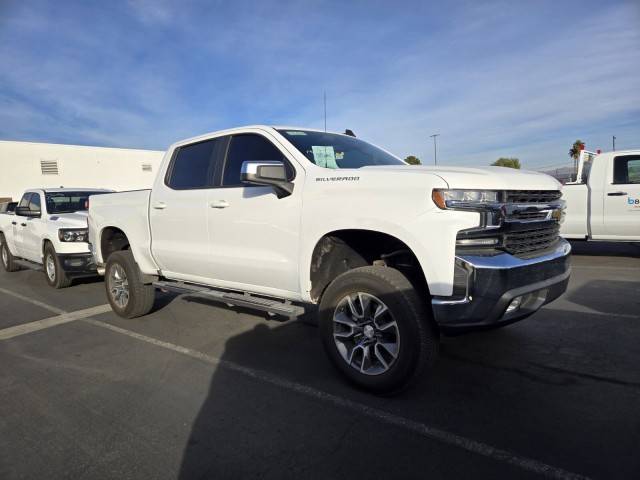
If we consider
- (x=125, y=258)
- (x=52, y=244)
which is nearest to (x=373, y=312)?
(x=125, y=258)

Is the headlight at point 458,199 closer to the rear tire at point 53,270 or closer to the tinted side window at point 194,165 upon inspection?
the tinted side window at point 194,165

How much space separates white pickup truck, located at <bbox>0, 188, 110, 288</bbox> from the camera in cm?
744

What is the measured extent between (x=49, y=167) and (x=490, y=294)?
120ft

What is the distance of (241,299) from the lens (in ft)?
13.7

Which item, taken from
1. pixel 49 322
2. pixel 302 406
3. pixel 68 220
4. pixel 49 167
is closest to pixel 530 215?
pixel 302 406

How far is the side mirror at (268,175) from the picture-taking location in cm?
344

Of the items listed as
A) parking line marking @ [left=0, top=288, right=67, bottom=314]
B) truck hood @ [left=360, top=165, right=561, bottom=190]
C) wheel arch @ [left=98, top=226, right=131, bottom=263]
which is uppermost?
truck hood @ [left=360, top=165, right=561, bottom=190]

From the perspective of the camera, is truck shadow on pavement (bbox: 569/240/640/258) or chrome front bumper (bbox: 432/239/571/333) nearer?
chrome front bumper (bbox: 432/239/571/333)

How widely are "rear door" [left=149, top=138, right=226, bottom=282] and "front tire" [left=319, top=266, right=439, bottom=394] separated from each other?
1698mm

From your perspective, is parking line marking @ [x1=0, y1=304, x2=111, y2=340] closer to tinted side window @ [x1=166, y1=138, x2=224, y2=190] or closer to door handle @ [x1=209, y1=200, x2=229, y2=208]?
tinted side window @ [x1=166, y1=138, x2=224, y2=190]

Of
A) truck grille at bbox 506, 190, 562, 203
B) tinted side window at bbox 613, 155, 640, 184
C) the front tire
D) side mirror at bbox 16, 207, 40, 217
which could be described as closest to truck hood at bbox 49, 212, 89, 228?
side mirror at bbox 16, 207, 40, 217

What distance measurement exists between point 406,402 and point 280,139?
2363 millimetres

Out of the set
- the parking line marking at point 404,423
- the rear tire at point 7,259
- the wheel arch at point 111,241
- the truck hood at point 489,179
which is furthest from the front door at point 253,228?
the rear tire at point 7,259

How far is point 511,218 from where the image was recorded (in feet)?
9.87
